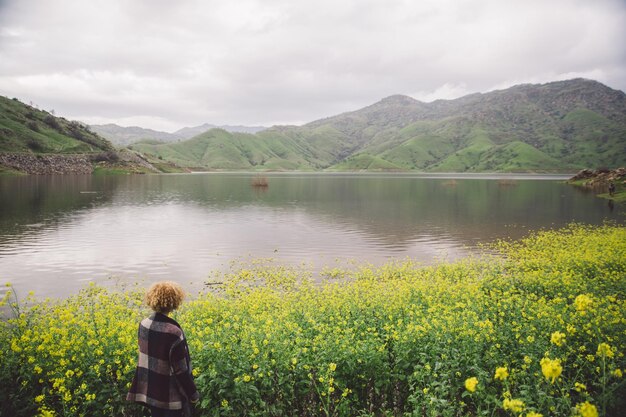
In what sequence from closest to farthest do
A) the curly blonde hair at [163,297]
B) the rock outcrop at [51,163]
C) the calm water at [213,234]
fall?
the curly blonde hair at [163,297], the calm water at [213,234], the rock outcrop at [51,163]

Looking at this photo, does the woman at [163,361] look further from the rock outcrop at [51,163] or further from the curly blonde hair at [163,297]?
the rock outcrop at [51,163]

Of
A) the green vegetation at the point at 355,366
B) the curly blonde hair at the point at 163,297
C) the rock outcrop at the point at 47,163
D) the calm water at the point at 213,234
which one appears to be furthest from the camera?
the rock outcrop at the point at 47,163

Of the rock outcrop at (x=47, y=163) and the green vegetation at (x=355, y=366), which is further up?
the rock outcrop at (x=47, y=163)

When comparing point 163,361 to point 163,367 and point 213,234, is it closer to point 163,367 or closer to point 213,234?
point 163,367

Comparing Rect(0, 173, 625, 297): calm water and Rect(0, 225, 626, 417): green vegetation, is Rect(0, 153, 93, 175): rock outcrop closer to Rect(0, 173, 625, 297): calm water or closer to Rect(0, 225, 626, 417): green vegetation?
Rect(0, 173, 625, 297): calm water

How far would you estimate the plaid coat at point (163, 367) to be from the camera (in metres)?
7.12

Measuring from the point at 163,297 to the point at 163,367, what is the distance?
1.42m

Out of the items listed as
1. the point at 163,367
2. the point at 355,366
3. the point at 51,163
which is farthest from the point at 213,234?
the point at 51,163

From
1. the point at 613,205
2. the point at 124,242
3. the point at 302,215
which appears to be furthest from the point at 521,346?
the point at 613,205

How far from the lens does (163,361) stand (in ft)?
23.6

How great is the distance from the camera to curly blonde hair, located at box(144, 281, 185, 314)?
23.1 feet

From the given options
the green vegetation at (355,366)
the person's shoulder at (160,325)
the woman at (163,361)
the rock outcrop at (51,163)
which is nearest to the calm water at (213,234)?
the green vegetation at (355,366)

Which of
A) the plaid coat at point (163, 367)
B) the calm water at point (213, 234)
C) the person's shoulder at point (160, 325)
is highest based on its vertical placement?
the person's shoulder at point (160, 325)

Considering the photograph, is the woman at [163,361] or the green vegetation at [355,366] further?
the green vegetation at [355,366]
